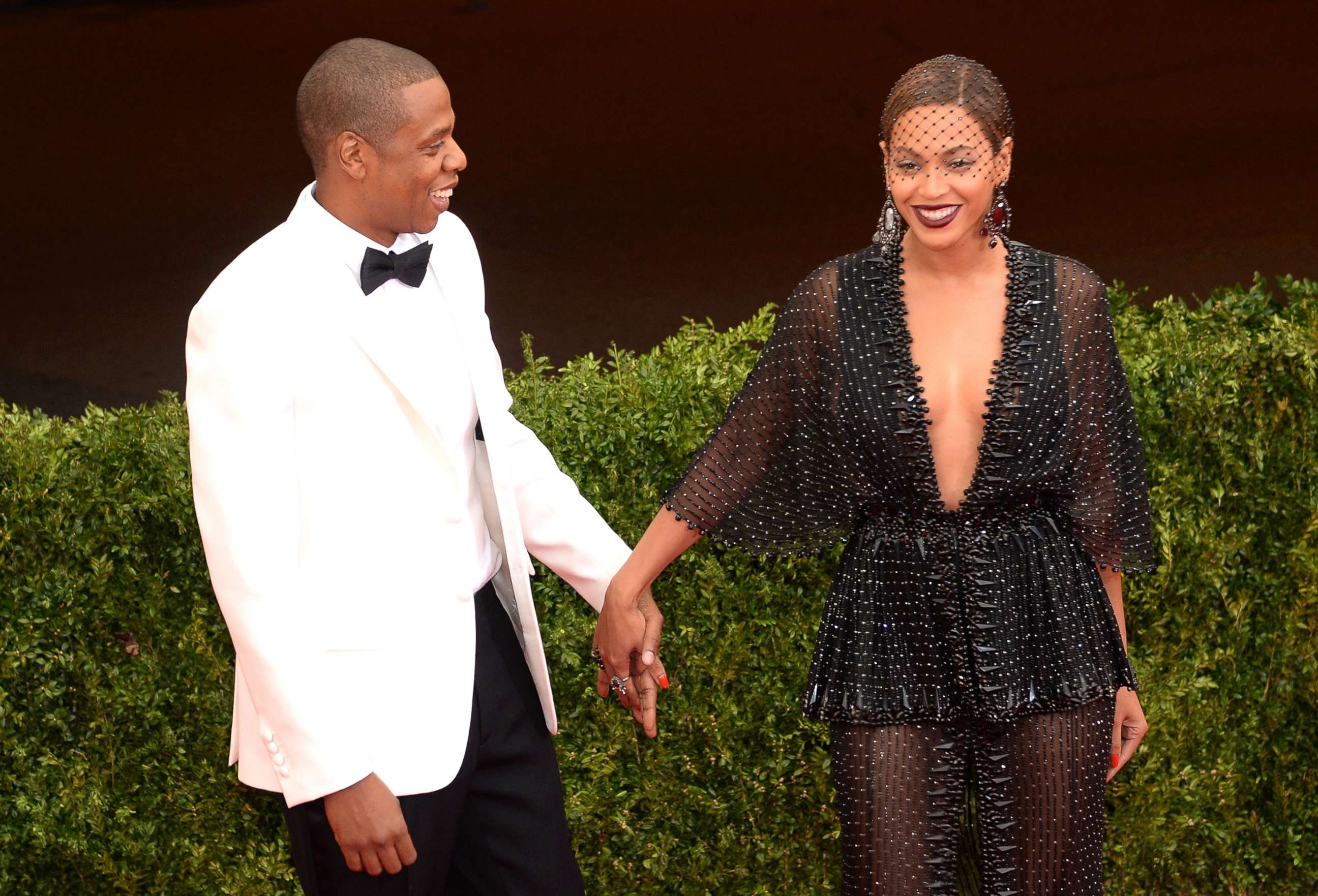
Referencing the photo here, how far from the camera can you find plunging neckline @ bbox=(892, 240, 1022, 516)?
2289 mm

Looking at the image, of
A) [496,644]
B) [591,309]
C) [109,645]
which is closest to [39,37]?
[591,309]

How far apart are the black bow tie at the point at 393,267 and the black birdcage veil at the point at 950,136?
0.78 meters

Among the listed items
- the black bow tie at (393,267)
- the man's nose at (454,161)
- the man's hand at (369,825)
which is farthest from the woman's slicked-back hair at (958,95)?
the man's hand at (369,825)

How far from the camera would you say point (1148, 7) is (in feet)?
33.9

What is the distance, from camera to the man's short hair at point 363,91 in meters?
2.16

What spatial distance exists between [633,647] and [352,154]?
1.00 m

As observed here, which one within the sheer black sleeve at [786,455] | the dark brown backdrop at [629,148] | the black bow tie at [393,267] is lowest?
the sheer black sleeve at [786,455]

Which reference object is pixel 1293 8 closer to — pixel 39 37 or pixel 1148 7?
pixel 1148 7

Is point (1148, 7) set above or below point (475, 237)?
above

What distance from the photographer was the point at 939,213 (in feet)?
7.27

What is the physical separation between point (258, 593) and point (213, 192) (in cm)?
797

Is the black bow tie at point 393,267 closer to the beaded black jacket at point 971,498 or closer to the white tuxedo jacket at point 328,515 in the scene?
the white tuxedo jacket at point 328,515

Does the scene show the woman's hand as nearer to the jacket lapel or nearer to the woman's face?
the woman's face

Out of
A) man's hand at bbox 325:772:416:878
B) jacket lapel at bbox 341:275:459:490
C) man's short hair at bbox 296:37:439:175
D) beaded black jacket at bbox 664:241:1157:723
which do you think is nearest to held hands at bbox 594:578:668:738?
beaded black jacket at bbox 664:241:1157:723
